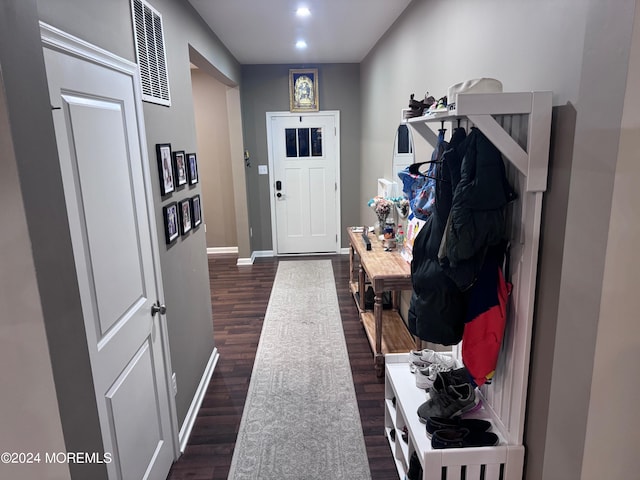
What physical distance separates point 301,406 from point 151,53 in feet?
7.14

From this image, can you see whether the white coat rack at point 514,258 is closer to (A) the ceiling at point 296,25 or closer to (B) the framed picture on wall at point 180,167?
(B) the framed picture on wall at point 180,167

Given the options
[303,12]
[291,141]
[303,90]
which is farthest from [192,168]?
[303,90]

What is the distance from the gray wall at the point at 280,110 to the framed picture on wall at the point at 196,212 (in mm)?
2982

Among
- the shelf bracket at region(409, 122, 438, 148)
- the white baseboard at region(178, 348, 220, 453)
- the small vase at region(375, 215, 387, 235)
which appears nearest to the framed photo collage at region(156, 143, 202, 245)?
the white baseboard at region(178, 348, 220, 453)

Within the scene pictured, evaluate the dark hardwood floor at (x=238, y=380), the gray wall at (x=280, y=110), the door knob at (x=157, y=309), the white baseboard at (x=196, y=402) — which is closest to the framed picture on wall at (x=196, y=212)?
the door knob at (x=157, y=309)

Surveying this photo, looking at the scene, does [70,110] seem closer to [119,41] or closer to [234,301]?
[119,41]

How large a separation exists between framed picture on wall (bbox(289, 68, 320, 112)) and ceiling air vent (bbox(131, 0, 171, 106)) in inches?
137

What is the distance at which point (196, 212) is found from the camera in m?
2.79

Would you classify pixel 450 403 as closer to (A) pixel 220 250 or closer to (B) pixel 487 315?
(B) pixel 487 315

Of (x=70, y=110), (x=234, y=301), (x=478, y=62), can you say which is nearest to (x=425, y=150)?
(x=478, y=62)

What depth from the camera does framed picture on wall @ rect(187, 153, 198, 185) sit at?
268 cm

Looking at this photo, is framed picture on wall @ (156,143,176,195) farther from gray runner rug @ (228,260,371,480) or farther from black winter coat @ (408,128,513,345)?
gray runner rug @ (228,260,371,480)

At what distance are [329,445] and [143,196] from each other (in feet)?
5.30

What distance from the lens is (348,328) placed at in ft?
12.2
